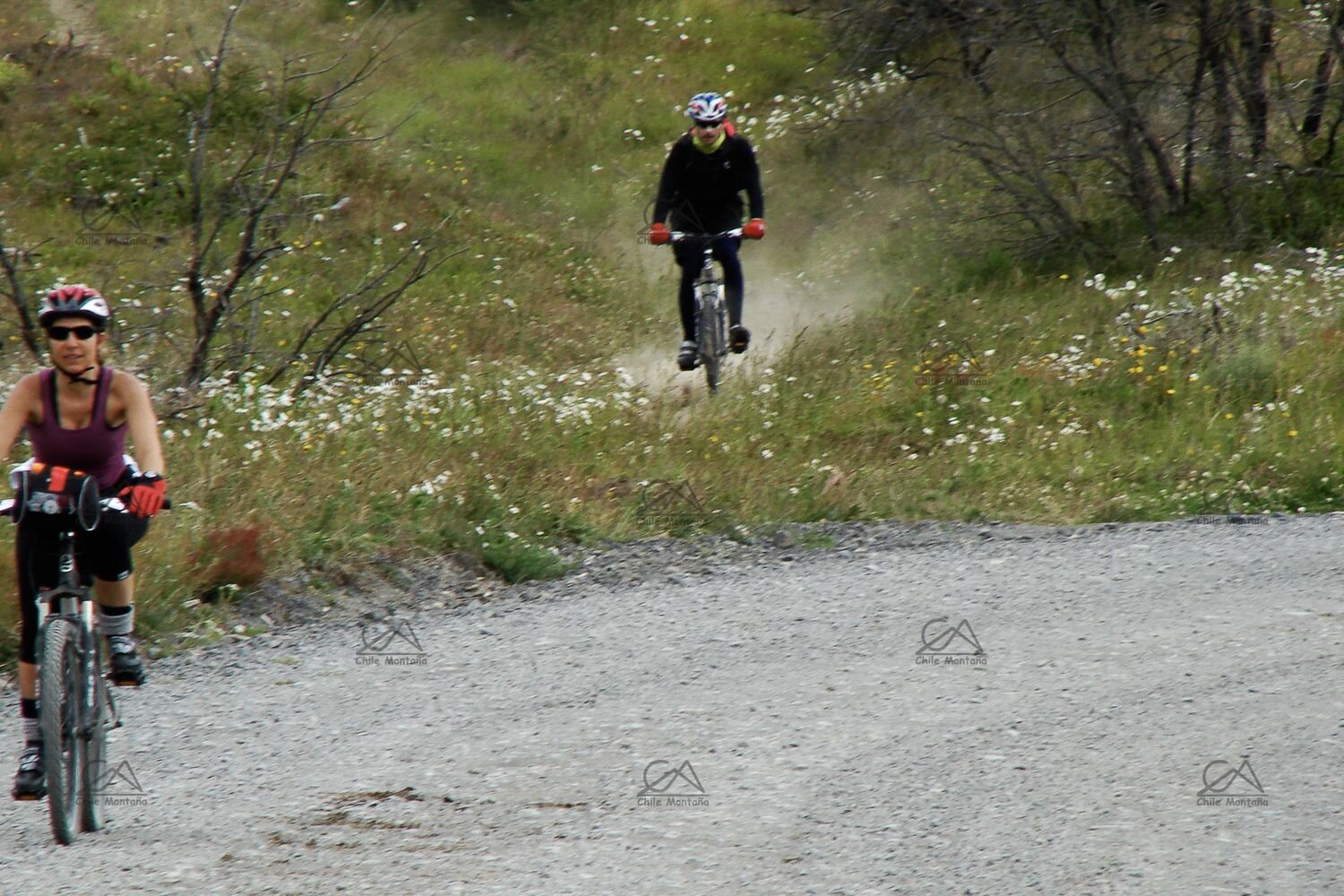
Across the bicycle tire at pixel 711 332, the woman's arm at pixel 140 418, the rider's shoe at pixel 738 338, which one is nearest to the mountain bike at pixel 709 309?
the bicycle tire at pixel 711 332

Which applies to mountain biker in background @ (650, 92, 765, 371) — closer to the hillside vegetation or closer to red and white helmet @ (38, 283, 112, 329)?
the hillside vegetation

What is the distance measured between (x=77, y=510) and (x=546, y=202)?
638 inches

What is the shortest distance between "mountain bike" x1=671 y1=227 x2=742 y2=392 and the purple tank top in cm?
749

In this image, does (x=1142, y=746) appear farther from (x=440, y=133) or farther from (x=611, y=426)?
(x=440, y=133)

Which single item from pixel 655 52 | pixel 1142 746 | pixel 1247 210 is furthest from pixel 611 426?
pixel 655 52

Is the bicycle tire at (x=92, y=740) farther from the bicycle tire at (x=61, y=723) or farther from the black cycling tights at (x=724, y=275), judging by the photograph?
the black cycling tights at (x=724, y=275)

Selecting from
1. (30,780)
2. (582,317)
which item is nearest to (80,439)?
(30,780)

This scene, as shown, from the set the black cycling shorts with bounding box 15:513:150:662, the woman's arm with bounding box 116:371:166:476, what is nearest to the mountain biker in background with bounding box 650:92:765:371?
the woman's arm with bounding box 116:371:166:476

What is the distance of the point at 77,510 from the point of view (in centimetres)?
471

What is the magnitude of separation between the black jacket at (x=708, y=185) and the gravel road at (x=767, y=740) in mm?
4419

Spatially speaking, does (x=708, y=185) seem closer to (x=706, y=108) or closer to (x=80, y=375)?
(x=706, y=108)

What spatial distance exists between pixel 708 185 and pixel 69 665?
8237 mm

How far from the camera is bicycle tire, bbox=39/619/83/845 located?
4.67m

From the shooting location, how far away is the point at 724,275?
40.4ft
